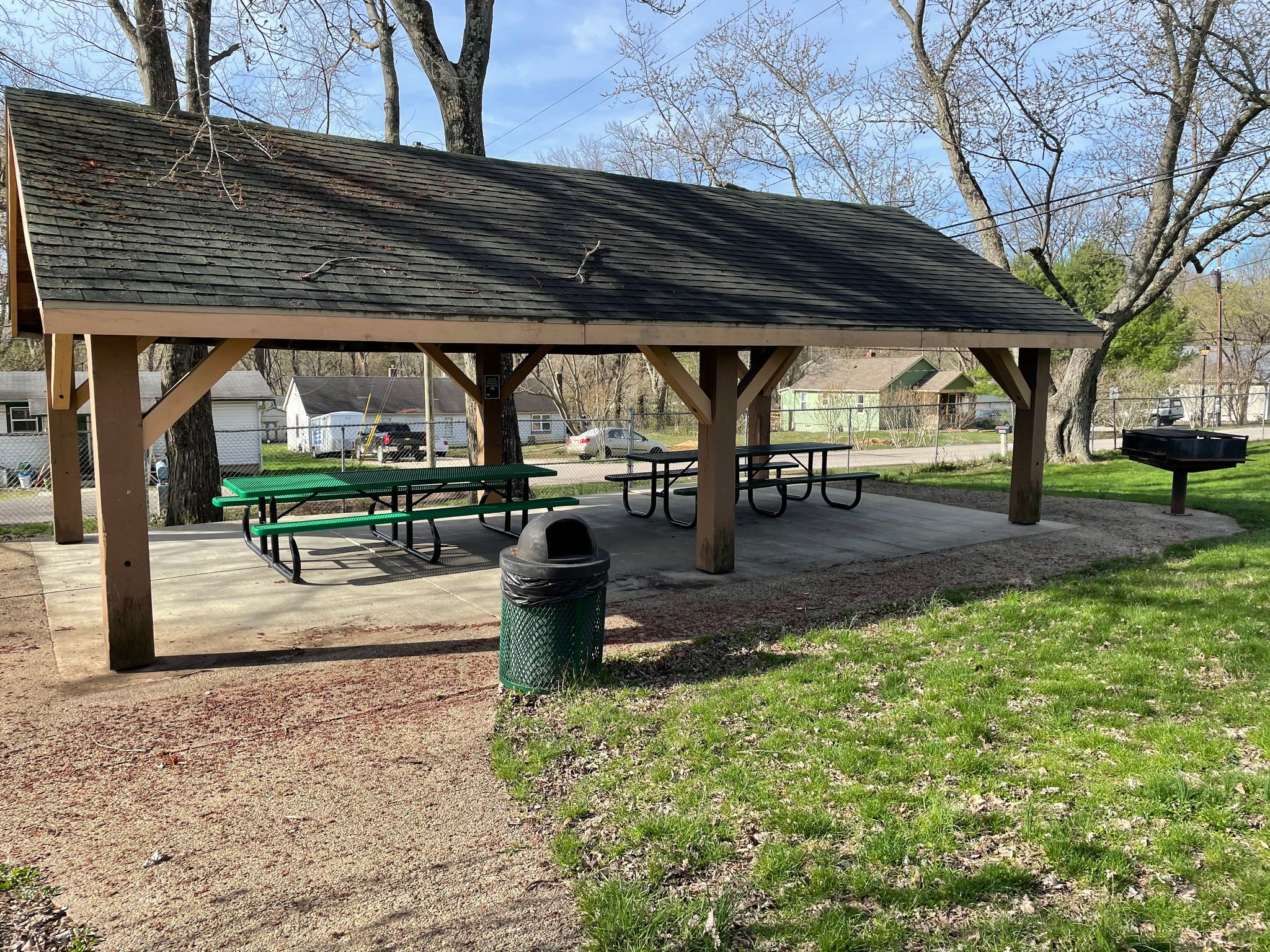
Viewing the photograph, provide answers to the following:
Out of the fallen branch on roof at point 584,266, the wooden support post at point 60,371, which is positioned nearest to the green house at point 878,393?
the fallen branch on roof at point 584,266

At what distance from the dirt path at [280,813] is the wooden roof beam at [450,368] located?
19.9 feet

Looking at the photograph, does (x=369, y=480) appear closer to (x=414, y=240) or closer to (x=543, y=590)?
(x=414, y=240)

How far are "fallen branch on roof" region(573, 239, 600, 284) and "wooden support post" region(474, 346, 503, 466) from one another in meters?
4.10

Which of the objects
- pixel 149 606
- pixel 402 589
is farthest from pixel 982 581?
pixel 149 606

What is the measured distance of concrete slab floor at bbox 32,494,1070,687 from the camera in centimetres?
622

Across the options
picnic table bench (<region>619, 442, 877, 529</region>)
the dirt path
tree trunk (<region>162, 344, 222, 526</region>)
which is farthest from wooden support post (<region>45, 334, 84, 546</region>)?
picnic table bench (<region>619, 442, 877, 529</region>)

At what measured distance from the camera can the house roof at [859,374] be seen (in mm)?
49469

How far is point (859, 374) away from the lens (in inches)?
2036

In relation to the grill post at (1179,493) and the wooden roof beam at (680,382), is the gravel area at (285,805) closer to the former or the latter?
the wooden roof beam at (680,382)

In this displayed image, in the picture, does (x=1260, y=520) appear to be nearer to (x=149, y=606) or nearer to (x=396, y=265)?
(x=396, y=265)

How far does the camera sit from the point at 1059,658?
5418 mm

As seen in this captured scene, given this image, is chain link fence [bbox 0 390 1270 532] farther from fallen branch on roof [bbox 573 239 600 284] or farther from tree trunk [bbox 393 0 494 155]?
fallen branch on roof [bbox 573 239 600 284]

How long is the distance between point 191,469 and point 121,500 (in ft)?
23.3

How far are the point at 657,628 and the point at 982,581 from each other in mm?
3255
